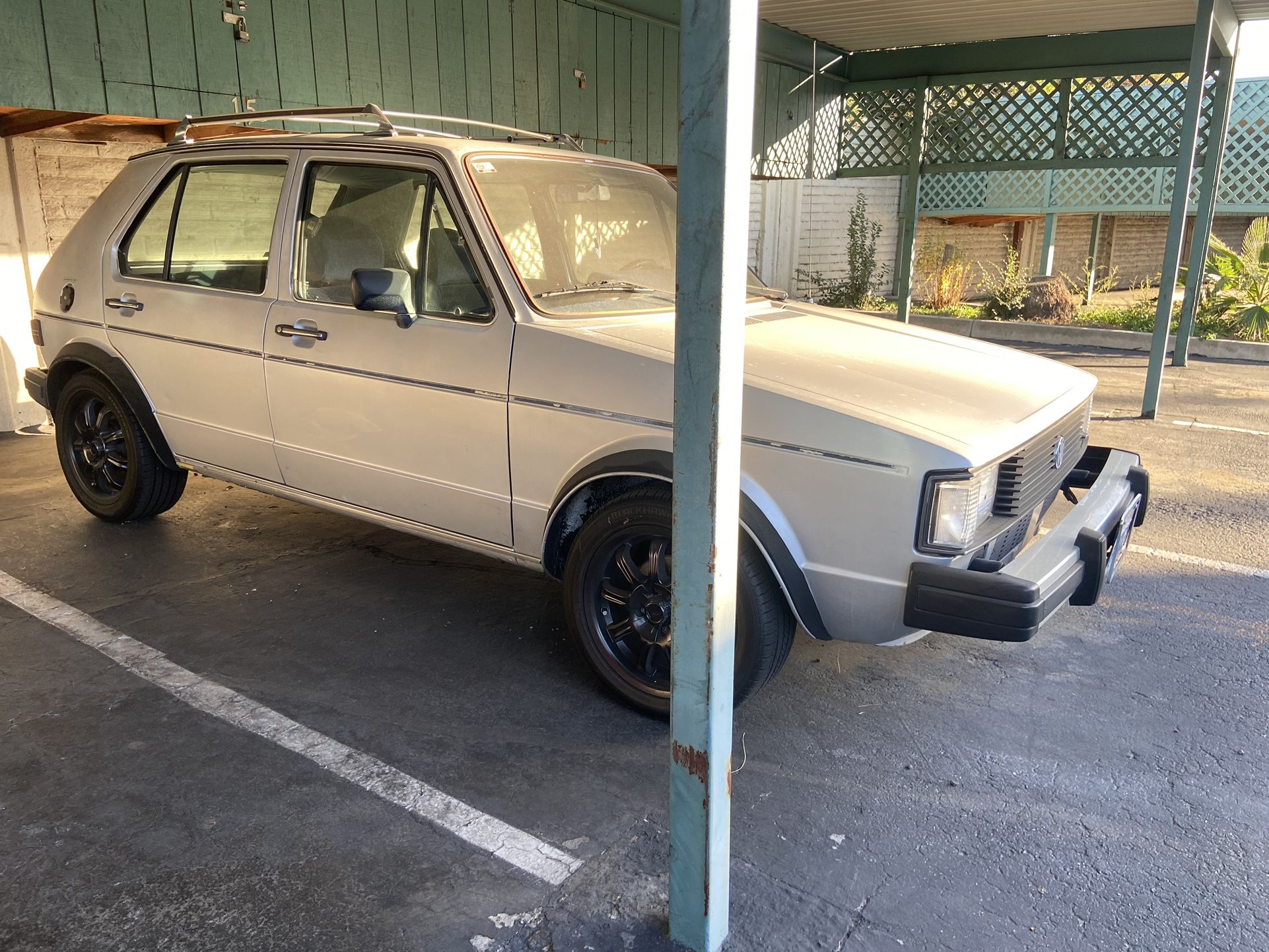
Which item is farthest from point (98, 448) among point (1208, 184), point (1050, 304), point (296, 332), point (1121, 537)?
point (1050, 304)

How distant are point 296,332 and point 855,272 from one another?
1270cm

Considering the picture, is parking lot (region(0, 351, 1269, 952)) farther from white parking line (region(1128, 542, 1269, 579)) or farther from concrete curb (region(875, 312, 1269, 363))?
concrete curb (region(875, 312, 1269, 363))

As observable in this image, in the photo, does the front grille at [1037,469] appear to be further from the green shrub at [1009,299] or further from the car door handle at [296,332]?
the green shrub at [1009,299]

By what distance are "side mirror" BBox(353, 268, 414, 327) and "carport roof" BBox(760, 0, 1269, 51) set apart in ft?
21.6

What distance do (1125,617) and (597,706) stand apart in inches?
94.7

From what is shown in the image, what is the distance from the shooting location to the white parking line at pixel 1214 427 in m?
7.48

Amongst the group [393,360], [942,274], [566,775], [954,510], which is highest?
[393,360]

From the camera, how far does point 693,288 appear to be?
2.02 meters

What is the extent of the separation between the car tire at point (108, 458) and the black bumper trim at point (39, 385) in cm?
10

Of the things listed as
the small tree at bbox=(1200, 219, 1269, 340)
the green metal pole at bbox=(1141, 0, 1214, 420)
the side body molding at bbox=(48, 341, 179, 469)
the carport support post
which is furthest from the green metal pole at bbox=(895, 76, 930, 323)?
the carport support post

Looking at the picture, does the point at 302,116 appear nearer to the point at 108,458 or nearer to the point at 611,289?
the point at 611,289

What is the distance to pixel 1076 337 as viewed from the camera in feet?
40.9

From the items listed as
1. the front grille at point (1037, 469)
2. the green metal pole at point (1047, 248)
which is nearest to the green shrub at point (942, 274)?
the green metal pole at point (1047, 248)

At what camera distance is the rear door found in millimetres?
4148
